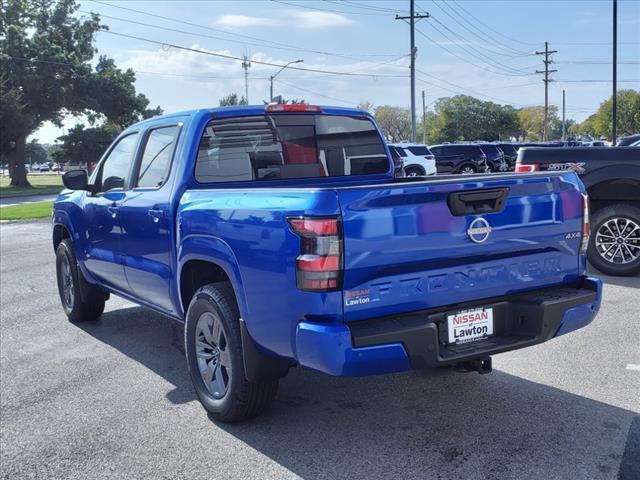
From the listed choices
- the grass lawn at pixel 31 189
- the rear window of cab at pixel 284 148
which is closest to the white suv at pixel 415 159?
the rear window of cab at pixel 284 148

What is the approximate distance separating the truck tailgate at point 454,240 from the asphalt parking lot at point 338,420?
0.85m

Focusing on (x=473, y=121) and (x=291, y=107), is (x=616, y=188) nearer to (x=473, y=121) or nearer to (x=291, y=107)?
(x=291, y=107)

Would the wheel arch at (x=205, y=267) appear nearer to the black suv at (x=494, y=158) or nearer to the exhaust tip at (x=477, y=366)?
the exhaust tip at (x=477, y=366)

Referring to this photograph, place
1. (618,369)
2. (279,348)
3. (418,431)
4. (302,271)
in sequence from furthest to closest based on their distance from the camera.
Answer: (618,369)
(418,431)
(279,348)
(302,271)

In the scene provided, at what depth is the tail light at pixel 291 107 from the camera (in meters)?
5.05

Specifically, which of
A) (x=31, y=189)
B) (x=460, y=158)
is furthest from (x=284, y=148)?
(x=31, y=189)

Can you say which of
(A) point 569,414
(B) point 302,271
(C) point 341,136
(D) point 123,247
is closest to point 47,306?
(D) point 123,247

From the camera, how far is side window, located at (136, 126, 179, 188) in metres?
5.02

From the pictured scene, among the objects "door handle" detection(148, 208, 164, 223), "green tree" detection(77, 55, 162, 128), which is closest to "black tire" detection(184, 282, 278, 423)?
"door handle" detection(148, 208, 164, 223)

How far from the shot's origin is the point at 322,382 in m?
5.00

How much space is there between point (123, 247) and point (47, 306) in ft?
10.2

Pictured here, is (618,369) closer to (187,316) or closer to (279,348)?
(279,348)

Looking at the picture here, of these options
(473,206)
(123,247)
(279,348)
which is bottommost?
(279,348)

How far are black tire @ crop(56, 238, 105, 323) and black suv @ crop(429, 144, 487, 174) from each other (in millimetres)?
26182
